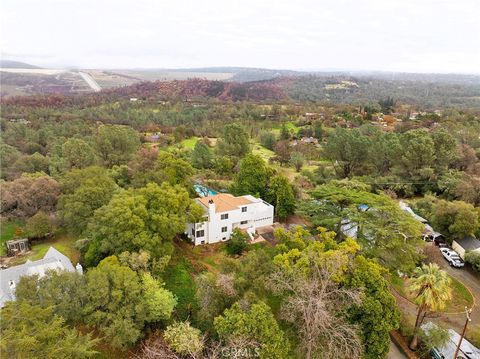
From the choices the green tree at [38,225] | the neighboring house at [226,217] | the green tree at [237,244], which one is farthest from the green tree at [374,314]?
the green tree at [38,225]

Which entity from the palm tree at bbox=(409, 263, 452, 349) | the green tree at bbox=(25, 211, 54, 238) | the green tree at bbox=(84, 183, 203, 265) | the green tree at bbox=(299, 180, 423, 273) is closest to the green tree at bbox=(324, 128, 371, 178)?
the green tree at bbox=(299, 180, 423, 273)

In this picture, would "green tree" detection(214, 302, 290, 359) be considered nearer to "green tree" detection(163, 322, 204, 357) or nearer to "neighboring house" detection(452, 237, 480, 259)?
"green tree" detection(163, 322, 204, 357)

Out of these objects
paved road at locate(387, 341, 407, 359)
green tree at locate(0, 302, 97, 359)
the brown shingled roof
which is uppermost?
green tree at locate(0, 302, 97, 359)

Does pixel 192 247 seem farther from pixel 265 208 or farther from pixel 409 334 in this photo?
pixel 409 334

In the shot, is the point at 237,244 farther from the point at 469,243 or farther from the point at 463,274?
the point at 469,243

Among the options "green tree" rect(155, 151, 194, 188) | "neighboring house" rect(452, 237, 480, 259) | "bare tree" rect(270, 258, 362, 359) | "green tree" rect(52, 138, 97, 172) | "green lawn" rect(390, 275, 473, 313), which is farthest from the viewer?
"green tree" rect(52, 138, 97, 172)

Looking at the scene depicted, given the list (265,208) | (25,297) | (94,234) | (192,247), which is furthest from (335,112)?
(25,297)
